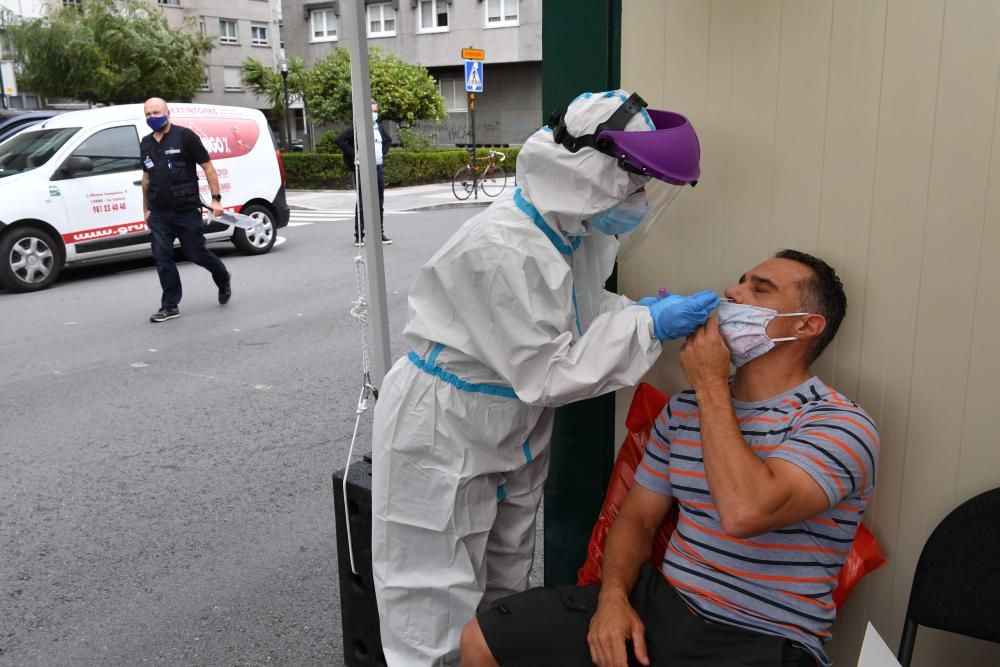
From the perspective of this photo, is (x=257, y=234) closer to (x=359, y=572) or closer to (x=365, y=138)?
(x=365, y=138)

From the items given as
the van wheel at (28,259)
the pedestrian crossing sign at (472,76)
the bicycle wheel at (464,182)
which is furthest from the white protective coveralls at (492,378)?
the bicycle wheel at (464,182)

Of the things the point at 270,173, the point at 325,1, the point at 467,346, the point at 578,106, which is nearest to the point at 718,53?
the point at 578,106

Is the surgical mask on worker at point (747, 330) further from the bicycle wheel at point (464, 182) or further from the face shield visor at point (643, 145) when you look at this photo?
the bicycle wheel at point (464, 182)

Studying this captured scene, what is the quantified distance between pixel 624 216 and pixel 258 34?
47.7 m

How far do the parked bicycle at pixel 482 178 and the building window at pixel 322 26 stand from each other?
22.1 metres

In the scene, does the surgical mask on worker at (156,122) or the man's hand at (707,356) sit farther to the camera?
the surgical mask on worker at (156,122)

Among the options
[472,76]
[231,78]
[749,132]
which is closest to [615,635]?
[749,132]

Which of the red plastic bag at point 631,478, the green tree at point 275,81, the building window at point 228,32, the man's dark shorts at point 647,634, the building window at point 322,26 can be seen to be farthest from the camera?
the building window at point 228,32

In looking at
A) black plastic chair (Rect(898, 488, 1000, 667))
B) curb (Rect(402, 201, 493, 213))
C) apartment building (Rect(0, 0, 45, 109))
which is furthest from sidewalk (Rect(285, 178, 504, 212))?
apartment building (Rect(0, 0, 45, 109))

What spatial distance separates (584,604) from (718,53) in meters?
1.40

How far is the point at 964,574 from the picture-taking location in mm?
1872

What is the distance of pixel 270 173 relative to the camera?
11.5 metres

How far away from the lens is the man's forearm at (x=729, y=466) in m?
1.79

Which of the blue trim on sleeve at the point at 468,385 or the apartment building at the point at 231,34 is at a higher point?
the apartment building at the point at 231,34
